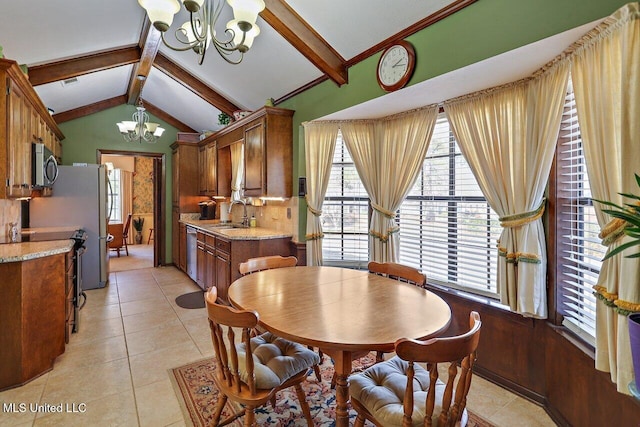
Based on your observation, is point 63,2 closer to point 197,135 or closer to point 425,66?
point 425,66

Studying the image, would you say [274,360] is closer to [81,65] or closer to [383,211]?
[383,211]

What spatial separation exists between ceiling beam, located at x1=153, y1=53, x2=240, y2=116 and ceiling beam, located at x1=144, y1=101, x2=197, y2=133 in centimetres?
186

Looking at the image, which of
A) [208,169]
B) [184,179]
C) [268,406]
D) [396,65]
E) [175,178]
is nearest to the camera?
[268,406]

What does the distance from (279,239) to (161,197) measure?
3.76m

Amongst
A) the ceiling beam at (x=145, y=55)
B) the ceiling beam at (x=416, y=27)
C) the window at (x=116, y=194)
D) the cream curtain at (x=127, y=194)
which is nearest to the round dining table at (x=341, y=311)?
the ceiling beam at (x=416, y=27)

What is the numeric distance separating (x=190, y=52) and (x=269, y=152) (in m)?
1.61

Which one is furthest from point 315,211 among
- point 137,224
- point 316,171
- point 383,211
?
point 137,224

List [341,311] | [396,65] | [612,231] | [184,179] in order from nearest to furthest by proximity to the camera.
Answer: [612,231], [341,311], [396,65], [184,179]

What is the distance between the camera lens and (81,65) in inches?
151

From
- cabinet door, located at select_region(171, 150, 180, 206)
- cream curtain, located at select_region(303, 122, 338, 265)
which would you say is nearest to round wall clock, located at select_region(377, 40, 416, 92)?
cream curtain, located at select_region(303, 122, 338, 265)

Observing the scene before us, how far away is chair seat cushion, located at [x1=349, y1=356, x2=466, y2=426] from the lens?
136cm

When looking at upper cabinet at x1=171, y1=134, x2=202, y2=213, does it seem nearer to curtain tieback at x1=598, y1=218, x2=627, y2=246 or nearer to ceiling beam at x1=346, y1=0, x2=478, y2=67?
ceiling beam at x1=346, y1=0, x2=478, y2=67

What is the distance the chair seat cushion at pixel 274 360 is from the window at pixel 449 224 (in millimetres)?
1598

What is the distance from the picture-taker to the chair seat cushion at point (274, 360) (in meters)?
1.63
